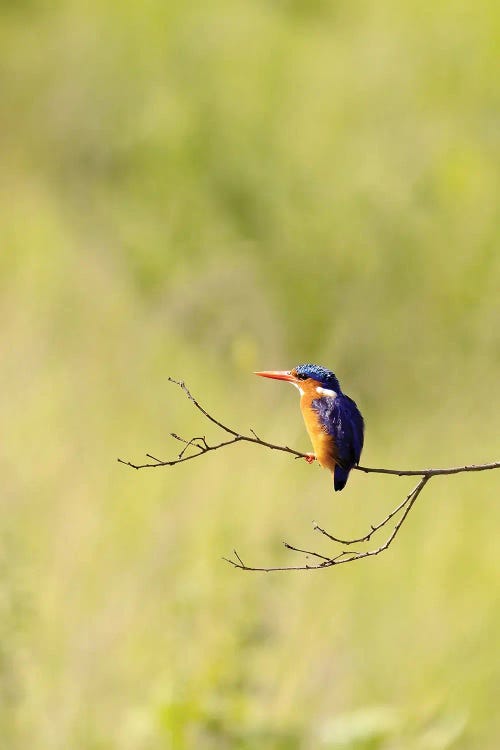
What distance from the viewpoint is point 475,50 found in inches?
291

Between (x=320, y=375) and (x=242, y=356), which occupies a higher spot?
(x=242, y=356)

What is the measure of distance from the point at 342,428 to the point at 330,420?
0.05 feet

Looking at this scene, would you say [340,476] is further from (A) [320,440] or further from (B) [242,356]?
(B) [242,356]

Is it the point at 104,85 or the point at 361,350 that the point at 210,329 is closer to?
the point at 361,350

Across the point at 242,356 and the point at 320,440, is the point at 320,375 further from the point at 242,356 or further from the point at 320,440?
the point at 242,356

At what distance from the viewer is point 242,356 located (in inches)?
98.0

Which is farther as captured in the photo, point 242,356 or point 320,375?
point 242,356

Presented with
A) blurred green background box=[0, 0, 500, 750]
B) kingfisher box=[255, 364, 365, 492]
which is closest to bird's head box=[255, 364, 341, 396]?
kingfisher box=[255, 364, 365, 492]

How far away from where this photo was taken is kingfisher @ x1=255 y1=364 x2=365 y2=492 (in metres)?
1.20

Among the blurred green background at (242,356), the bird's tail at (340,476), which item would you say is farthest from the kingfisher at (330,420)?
the blurred green background at (242,356)

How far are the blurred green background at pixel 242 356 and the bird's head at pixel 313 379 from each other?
4.15ft

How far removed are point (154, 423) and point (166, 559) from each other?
1.42m

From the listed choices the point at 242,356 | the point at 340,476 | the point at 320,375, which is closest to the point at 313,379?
the point at 320,375

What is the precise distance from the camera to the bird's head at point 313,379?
4.03ft
